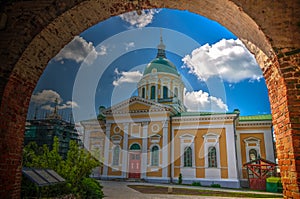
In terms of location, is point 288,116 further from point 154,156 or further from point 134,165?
point 134,165

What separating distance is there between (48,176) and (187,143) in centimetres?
1767

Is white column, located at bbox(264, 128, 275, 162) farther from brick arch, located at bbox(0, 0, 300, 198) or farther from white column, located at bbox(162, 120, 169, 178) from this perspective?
brick arch, located at bbox(0, 0, 300, 198)

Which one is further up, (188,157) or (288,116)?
(288,116)

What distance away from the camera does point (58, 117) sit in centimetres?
3603

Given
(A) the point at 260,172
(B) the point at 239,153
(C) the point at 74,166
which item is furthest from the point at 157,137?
(C) the point at 74,166

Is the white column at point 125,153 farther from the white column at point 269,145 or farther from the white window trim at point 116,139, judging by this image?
the white column at point 269,145

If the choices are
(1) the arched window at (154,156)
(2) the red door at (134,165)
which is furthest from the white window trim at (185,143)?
(2) the red door at (134,165)

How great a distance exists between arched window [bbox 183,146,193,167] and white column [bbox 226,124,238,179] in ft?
11.4

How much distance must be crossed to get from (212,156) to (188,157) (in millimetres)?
2261

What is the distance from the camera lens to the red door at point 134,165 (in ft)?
77.2

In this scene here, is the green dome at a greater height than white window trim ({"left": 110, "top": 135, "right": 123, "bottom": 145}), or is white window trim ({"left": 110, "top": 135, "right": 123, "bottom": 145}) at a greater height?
the green dome

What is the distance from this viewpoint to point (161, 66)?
30719 millimetres

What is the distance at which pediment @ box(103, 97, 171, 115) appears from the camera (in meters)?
24.5

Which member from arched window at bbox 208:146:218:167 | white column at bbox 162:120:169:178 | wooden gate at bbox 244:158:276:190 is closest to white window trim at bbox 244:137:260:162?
wooden gate at bbox 244:158:276:190
